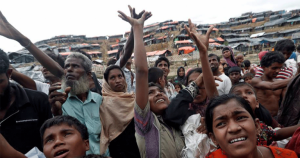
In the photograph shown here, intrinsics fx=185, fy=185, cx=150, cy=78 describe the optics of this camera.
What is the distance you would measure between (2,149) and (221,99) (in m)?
1.71

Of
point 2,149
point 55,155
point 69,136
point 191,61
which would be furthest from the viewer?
point 191,61

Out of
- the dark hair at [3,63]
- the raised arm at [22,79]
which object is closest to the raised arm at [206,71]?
the dark hair at [3,63]

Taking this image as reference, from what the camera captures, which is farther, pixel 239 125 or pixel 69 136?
pixel 69 136

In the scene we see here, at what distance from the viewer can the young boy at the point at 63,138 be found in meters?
1.48

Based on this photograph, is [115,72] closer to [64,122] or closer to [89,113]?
[89,113]

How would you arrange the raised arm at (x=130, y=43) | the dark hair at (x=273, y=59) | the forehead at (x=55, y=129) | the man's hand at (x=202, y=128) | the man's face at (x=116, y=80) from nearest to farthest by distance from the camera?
the forehead at (x=55, y=129), the man's hand at (x=202, y=128), the raised arm at (x=130, y=43), the man's face at (x=116, y=80), the dark hair at (x=273, y=59)

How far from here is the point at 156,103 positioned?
6.67 feet

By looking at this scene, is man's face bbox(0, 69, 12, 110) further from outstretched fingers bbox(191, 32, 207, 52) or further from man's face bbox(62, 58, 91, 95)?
outstretched fingers bbox(191, 32, 207, 52)

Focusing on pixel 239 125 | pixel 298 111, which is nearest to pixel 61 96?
pixel 239 125

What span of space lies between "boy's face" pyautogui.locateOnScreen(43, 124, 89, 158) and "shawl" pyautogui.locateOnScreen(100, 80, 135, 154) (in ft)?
1.17

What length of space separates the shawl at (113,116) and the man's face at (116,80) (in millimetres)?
227

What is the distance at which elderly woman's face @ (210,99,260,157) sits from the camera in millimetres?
1308

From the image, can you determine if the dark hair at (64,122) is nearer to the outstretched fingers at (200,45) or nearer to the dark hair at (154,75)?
the dark hair at (154,75)

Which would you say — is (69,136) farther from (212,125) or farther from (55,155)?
(212,125)
